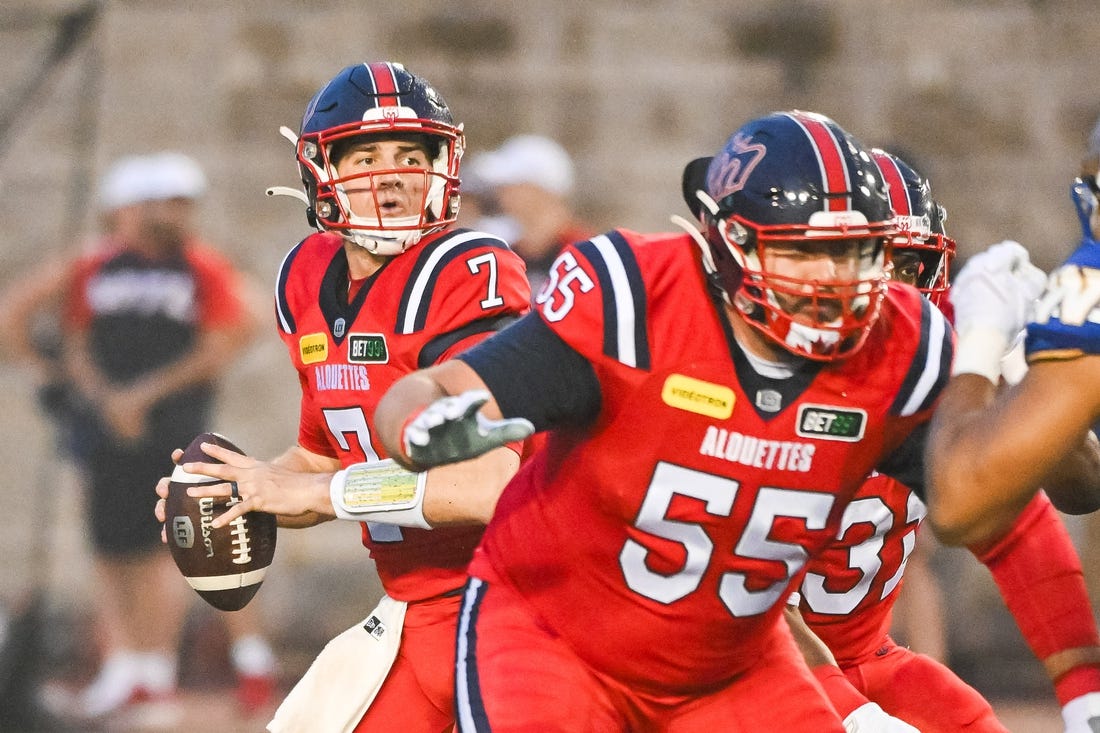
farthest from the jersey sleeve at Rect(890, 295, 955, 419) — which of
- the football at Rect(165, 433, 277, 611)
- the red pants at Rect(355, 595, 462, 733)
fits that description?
the football at Rect(165, 433, 277, 611)

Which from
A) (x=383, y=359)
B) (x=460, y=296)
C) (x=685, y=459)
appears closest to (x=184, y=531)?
(x=383, y=359)

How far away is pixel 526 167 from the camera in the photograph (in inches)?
297

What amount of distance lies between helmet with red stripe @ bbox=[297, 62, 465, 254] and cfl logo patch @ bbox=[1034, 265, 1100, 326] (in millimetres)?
1526

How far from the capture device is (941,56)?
8078 millimetres

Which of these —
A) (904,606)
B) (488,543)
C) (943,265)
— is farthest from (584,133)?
(488,543)

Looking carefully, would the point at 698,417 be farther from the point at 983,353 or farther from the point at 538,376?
the point at 983,353

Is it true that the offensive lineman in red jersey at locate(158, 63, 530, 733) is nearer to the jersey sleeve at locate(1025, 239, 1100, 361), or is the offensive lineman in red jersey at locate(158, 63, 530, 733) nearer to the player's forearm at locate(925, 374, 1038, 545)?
the player's forearm at locate(925, 374, 1038, 545)

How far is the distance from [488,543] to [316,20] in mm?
5423

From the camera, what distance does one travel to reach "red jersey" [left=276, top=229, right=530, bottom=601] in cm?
352

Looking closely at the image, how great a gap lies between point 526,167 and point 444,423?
5078mm

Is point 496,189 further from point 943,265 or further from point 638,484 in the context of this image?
point 638,484

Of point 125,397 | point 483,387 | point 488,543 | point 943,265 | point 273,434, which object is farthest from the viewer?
point 273,434

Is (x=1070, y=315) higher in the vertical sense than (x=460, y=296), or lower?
higher

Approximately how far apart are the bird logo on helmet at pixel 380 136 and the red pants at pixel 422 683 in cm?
83
